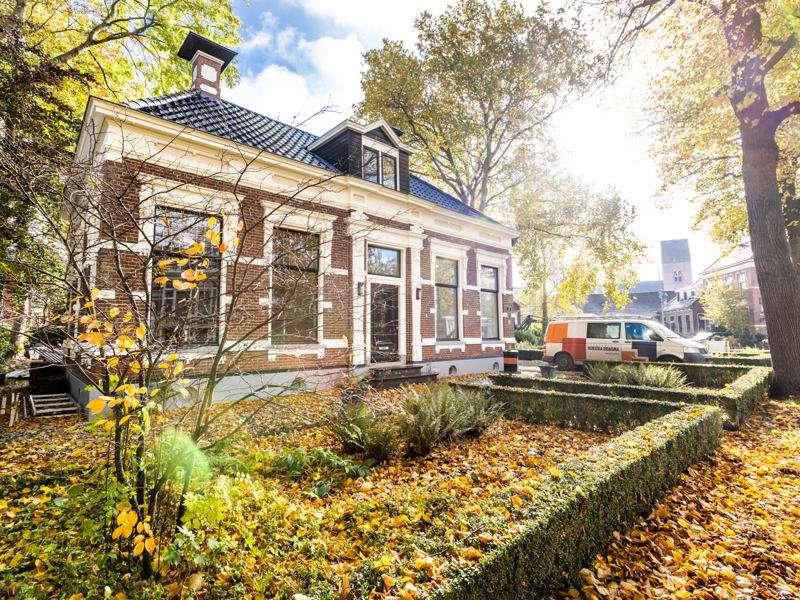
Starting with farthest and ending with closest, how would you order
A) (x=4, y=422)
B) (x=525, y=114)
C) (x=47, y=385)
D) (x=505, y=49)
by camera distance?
(x=525, y=114) → (x=505, y=49) → (x=47, y=385) → (x=4, y=422)

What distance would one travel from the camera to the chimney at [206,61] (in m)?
10.5

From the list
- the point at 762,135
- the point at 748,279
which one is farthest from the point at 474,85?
the point at 748,279

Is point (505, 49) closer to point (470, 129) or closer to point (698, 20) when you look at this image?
point (470, 129)

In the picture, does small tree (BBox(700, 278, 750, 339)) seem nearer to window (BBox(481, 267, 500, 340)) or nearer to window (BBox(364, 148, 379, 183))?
window (BBox(481, 267, 500, 340))

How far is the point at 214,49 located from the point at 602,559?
13.9 meters

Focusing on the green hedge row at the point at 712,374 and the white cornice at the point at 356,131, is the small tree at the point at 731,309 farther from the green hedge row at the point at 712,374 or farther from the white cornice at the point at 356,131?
the white cornice at the point at 356,131

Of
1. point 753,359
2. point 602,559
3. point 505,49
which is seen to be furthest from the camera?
point 505,49

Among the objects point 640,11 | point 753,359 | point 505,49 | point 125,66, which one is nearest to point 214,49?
point 125,66

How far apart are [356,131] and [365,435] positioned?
9126mm

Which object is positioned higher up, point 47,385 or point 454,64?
point 454,64

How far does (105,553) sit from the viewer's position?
2.54 m

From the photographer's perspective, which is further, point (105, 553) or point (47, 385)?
point (47, 385)

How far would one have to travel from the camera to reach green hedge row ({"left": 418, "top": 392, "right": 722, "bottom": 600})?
2129mm

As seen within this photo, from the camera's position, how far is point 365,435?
5051 mm
